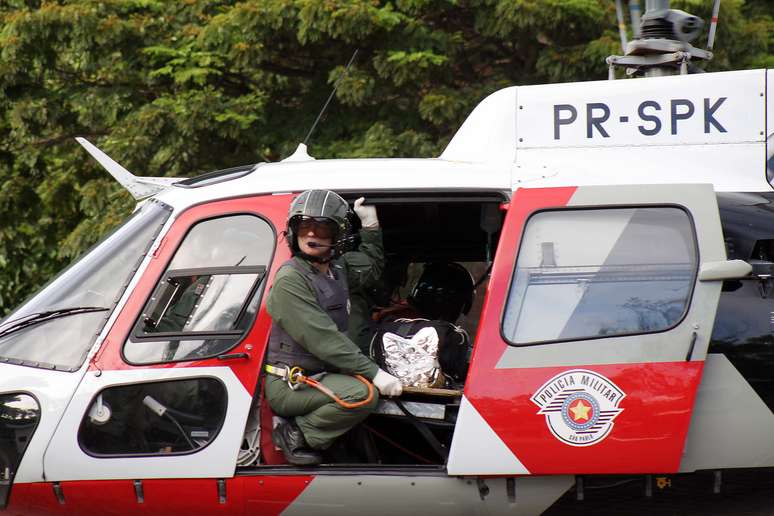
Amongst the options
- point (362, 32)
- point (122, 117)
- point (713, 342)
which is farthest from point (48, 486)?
point (122, 117)

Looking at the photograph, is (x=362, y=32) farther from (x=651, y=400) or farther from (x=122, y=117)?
(x=651, y=400)

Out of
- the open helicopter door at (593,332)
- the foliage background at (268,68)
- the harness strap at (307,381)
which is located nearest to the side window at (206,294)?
the harness strap at (307,381)

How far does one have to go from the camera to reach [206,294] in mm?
5059

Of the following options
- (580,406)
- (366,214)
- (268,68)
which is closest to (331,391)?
(366,214)

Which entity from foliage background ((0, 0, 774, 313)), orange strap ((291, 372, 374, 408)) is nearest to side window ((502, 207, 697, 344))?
orange strap ((291, 372, 374, 408))

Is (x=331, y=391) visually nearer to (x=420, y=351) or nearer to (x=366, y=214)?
(x=420, y=351)

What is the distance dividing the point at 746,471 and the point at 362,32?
6.03 metres

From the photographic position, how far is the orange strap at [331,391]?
15.8 feet

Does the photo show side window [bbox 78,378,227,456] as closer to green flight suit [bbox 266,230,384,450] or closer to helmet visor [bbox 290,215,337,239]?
green flight suit [bbox 266,230,384,450]

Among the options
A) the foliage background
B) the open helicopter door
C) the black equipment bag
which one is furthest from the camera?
the foliage background

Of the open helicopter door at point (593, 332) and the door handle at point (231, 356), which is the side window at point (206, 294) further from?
the open helicopter door at point (593, 332)

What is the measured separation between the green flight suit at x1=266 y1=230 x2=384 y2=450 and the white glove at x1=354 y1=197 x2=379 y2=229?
1.40 feet

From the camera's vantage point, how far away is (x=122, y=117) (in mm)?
10961

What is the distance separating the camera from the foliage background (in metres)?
9.70
